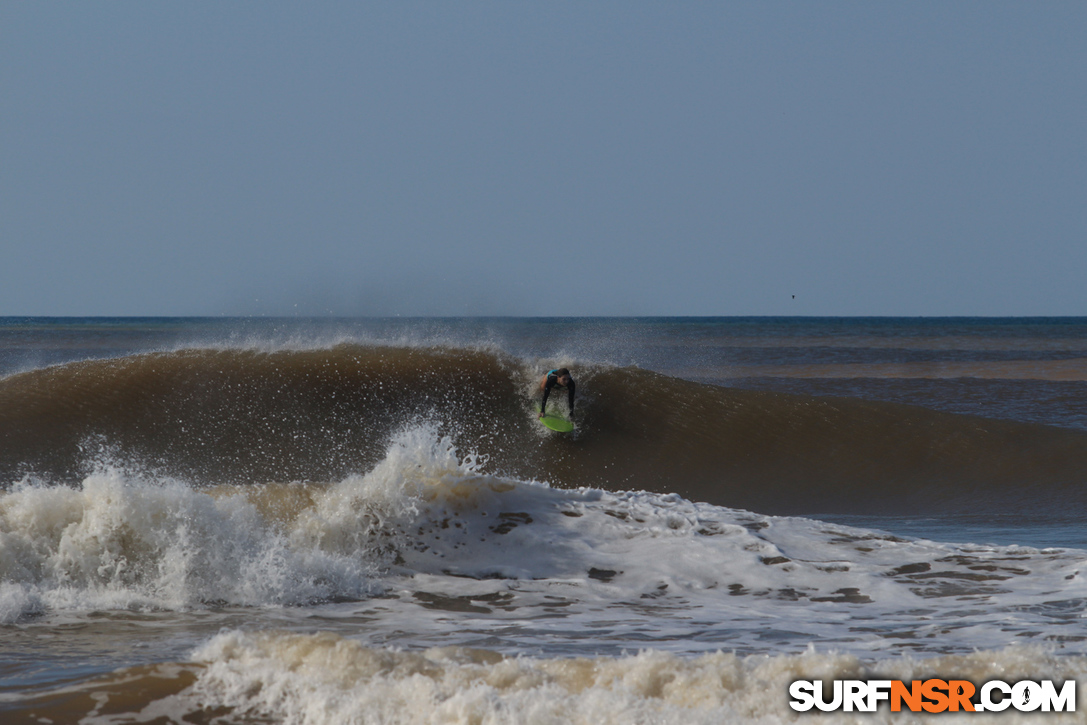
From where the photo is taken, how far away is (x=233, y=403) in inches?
448

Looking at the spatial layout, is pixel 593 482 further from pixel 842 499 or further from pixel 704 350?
pixel 704 350

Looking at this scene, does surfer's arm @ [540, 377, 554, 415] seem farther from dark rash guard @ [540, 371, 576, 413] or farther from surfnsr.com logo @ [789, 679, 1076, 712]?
surfnsr.com logo @ [789, 679, 1076, 712]

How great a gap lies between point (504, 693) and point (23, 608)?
3.32m

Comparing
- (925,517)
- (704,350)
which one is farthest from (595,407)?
(704,350)

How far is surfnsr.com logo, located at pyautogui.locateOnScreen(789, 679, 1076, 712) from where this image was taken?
2.98 meters

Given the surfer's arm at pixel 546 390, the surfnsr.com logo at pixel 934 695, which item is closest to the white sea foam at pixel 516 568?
the surfnsr.com logo at pixel 934 695

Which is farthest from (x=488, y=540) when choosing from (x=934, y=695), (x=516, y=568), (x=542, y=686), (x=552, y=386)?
(x=552, y=386)

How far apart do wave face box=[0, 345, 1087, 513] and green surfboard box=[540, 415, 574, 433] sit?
0.13 meters

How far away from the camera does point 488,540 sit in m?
6.55

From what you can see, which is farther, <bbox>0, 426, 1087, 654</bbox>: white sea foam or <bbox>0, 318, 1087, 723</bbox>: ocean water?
<bbox>0, 426, 1087, 654</bbox>: white sea foam

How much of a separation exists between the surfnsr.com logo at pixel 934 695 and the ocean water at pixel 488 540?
6 centimetres

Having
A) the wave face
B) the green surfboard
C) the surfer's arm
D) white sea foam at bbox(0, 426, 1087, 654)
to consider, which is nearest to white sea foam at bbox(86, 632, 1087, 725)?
white sea foam at bbox(0, 426, 1087, 654)

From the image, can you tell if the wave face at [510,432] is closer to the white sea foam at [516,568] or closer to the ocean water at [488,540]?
the ocean water at [488,540]

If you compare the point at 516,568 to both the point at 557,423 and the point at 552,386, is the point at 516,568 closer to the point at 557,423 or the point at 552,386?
the point at 557,423
